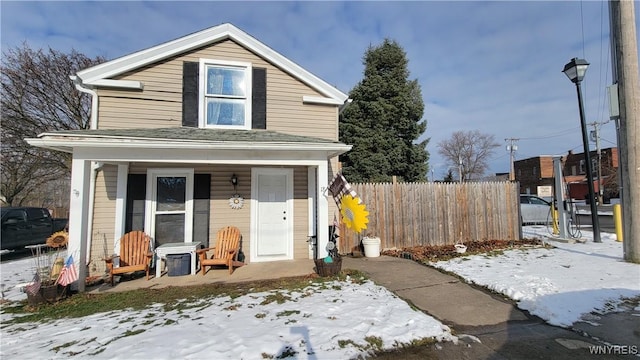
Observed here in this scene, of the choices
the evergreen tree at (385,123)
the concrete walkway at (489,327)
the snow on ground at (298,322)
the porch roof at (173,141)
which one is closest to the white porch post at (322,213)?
the porch roof at (173,141)

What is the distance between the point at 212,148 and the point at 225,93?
7.88 feet

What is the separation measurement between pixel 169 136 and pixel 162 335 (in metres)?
3.63

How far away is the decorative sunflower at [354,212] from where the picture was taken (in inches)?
228

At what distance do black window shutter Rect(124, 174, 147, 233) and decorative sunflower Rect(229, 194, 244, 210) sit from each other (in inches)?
76.1

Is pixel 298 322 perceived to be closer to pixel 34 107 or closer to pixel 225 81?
pixel 225 81

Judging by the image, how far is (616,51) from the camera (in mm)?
6352

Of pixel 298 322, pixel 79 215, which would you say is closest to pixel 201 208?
pixel 79 215

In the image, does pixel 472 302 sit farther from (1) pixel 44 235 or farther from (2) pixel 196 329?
(1) pixel 44 235

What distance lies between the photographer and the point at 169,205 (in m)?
6.84

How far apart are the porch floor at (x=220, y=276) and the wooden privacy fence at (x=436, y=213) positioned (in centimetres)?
189

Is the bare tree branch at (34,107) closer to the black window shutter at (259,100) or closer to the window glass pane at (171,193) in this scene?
the window glass pane at (171,193)

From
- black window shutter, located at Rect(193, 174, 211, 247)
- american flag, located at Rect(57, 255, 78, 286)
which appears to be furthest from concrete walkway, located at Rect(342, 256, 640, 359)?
american flag, located at Rect(57, 255, 78, 286)

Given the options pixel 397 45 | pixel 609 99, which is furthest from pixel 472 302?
pixel 397 45

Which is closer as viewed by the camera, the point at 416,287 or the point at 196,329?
the point at 196,329
